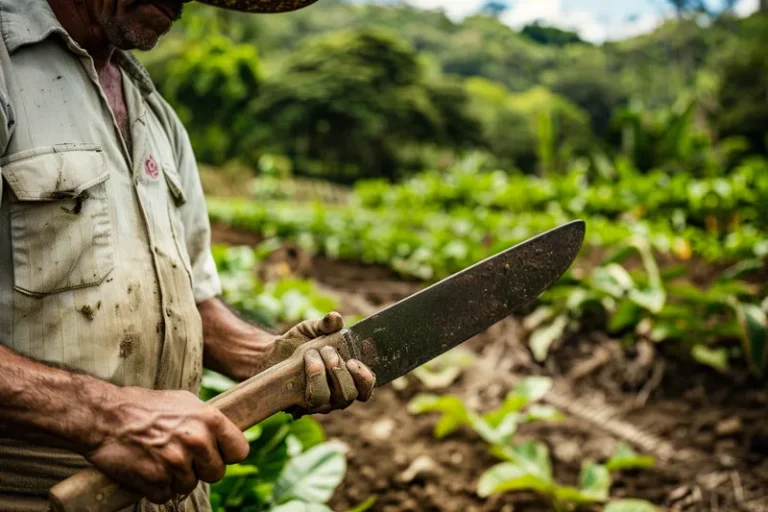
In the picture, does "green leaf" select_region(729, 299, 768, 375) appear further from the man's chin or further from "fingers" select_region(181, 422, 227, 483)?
the man's chin

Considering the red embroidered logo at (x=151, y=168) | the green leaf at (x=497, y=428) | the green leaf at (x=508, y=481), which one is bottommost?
the green leaf at (x=497, y=428)

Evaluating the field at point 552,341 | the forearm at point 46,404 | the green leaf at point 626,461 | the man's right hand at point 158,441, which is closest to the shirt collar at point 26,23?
the forearm at point 46,404

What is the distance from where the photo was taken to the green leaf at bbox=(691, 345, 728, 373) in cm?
353

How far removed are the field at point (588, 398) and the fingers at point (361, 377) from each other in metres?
1.08

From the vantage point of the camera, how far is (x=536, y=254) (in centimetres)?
156

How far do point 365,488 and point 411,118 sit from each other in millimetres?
31354

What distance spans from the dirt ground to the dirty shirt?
1.61 meters

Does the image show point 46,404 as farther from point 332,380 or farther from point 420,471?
point 420,471

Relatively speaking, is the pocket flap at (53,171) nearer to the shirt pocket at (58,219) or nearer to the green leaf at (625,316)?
the shirt pocket at (58,219)

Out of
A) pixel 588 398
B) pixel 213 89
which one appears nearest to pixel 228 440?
pixel 588 398

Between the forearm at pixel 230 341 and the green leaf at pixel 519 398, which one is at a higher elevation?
the forearm at pixel 230 341

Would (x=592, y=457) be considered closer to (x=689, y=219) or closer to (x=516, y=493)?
(x=516, y=493)

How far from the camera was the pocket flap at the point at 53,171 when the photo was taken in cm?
111

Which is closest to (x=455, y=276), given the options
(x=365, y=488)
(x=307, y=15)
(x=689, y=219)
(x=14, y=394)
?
(x=14, y=394)
